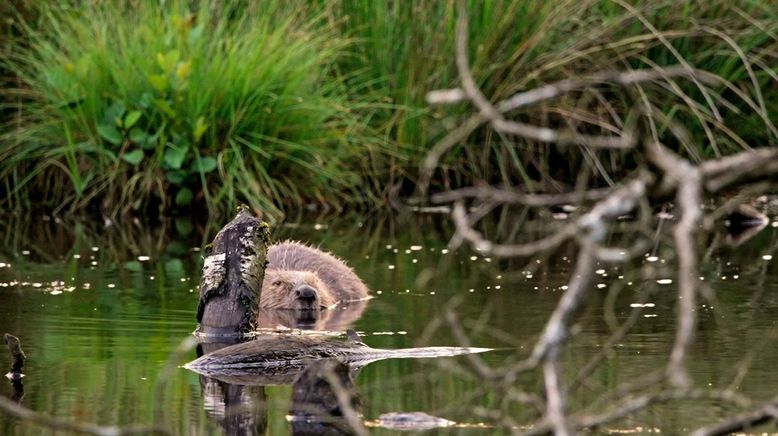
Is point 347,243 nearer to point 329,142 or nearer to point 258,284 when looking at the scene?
point 329,142

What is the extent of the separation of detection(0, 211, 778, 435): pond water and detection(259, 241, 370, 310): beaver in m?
0.25

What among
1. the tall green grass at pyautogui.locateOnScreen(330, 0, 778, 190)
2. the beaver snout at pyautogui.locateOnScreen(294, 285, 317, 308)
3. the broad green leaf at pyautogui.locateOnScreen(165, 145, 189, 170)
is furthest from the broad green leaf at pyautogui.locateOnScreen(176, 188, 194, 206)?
the beaver snout at pyautogui.locateOnScreen(294, 285, 317, 308)

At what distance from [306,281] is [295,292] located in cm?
32

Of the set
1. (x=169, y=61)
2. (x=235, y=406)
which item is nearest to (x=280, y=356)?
(x=235, y=406)

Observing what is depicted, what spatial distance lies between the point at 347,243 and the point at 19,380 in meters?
6.25

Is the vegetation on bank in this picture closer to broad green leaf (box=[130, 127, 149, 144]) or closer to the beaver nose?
broad green leaf (box=[130, 127, 149, 144])

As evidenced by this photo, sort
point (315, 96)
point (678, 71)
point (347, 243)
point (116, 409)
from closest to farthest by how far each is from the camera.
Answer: point (678, 71) → point (116, 409) → point (347, 243) → point (315, 96)

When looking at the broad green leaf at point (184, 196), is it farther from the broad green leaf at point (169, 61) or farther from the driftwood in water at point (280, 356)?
the driftwood in water at point (280, 356)

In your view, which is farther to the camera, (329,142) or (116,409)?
(329,142)

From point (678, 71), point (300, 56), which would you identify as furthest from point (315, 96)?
point (678, 71)

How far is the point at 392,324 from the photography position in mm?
8188

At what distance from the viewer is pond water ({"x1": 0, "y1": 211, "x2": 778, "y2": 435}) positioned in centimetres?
566

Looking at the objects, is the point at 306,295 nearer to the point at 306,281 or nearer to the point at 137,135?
the point at 306,281

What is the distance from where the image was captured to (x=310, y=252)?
10.4 meters
